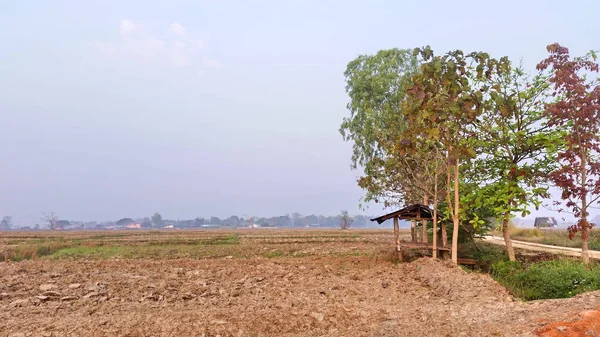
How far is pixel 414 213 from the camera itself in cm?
1939

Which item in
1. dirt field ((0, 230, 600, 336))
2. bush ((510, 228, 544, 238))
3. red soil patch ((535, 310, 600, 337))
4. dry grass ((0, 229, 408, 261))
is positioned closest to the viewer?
red soil patch ((535, 310, 600, 337))

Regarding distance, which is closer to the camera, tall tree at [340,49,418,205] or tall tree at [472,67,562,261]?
tall tree at [472,67,562,261]

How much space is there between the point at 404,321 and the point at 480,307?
169 centimetres

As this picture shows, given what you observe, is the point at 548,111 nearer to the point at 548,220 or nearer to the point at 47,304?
the point at 47,304

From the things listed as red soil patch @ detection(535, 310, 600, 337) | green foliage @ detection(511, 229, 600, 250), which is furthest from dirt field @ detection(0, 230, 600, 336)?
green foliage @ detection(511, 229, 600, 250)

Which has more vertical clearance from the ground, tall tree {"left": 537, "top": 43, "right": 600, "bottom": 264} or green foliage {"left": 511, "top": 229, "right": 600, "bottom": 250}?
tall tree {"left": 537, "top": 43, "right": 600, "bottom": 264}

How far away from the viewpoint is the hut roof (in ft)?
60.5

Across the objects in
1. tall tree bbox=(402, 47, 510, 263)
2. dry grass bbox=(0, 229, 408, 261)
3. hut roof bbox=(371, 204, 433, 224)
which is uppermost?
tall tree bbox=(402, 47, 510, 263)

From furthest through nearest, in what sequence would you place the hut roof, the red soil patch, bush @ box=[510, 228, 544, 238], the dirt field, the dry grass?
bush @ box=[510, 228, 544, 238] → the dry grass → the hut roof → the dirt field → the red soil patch

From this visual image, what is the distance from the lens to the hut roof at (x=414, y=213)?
727 inches

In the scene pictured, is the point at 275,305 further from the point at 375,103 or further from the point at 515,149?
the point at 375,103

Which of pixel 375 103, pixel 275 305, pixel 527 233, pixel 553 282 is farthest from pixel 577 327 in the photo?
pixel 527 233

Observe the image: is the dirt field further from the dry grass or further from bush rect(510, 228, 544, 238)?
bush rect(510, 228, 544, 238)

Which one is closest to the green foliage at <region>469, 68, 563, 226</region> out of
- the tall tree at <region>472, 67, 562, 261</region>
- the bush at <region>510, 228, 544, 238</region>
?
the tall tree at <region>472, 67, 562, 261</region>
